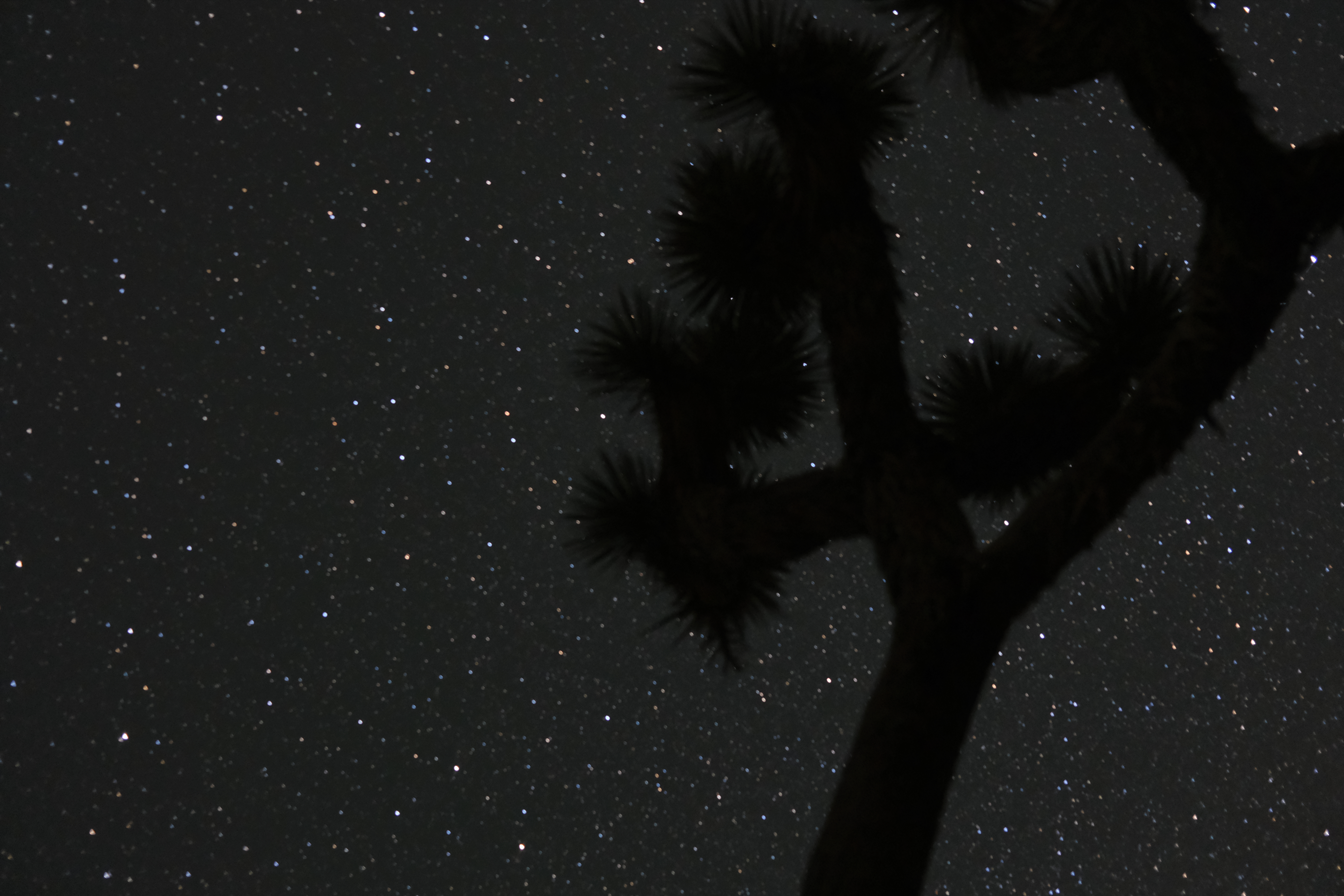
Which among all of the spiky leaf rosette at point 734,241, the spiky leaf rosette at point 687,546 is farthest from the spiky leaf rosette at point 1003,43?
the spiky leaf rosette at point 687,546

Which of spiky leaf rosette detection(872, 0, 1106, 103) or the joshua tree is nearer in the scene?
the joshua tree

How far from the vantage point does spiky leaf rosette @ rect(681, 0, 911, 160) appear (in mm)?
2957

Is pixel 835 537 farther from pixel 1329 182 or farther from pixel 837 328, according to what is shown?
pixel 1329 182

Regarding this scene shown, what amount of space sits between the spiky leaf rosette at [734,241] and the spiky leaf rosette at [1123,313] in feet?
2.75

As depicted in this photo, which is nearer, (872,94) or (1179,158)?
(1179,158)

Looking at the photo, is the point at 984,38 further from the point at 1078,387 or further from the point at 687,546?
the point at 687,546

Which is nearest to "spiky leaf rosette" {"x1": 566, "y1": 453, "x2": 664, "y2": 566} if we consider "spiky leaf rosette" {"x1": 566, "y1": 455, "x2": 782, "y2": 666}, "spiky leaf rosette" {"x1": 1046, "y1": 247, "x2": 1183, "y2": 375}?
"spiky leaf rosette" {"x1": 566, "y1": 455, "x2": 782, "y2": 666}

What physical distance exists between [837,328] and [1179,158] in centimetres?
87

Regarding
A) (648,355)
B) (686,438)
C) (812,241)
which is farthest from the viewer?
(648,355)

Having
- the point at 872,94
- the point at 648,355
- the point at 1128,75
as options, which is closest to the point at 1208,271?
the point at 1128,75

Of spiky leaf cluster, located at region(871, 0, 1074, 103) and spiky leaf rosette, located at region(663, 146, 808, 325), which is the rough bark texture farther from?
spiky leaf rosette, located at region(663, 146, 808, 325)

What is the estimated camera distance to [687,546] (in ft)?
9.93

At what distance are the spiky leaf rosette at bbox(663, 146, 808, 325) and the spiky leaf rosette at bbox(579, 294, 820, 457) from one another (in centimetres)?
9

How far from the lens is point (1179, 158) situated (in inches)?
94.7
